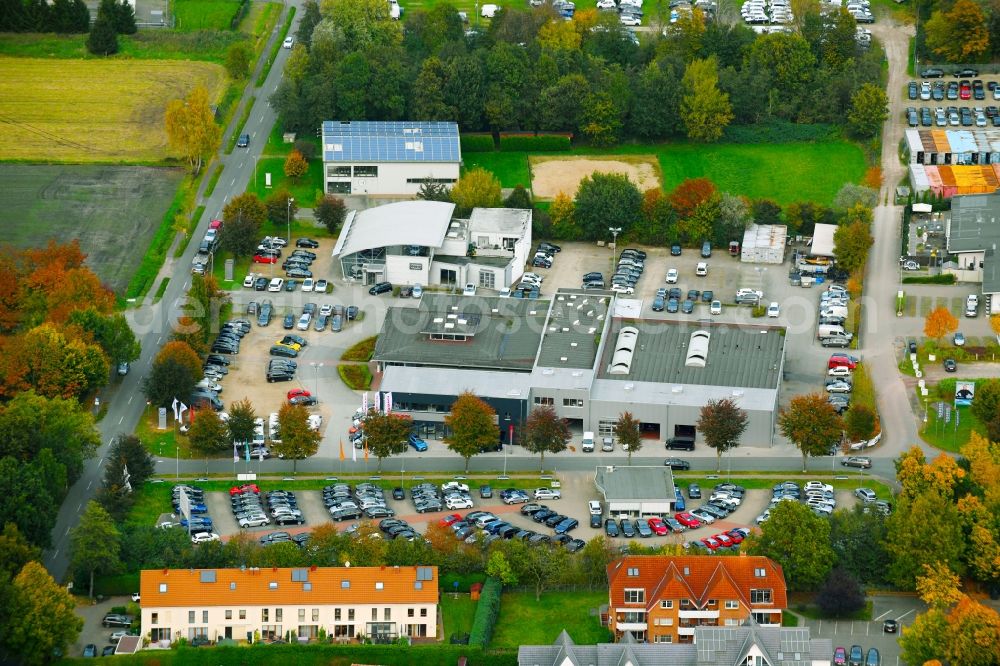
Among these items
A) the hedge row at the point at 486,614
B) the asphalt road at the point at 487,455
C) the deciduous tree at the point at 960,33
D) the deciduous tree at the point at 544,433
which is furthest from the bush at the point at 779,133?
the hedge row at the point at 486,614

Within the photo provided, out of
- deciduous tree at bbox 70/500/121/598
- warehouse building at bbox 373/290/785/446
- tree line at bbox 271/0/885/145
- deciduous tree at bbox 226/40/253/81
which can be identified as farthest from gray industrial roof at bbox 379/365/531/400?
deciduous tree at bbox 226/40/253/81

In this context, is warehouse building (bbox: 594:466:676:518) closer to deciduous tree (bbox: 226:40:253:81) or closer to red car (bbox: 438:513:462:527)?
red car (bbox: 438:513:462:527)

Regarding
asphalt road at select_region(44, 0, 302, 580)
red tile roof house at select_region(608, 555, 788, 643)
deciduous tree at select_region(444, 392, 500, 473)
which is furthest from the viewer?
deciduous tree at select_region(444, 392, 500, 473)

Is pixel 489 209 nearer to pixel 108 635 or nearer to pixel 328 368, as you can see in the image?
pixel 328 368

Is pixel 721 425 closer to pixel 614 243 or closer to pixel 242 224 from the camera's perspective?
pixel 614 243

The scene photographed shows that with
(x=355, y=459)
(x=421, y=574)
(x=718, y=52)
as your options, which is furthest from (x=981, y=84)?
(x=421, y=574)

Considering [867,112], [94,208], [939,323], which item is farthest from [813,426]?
[94,208]

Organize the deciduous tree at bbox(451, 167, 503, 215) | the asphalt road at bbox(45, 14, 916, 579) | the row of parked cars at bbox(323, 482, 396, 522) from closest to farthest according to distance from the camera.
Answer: the row of parked cars at bbox(323, 482, 396, 522)
the asphalt road at bbox(45, 14, 916, 579)
the deciduous tree at bbox(451, 167, 503, 215)

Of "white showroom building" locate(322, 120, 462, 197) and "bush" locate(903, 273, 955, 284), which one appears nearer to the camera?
"bush" locate(903, 273, 955, 284)
